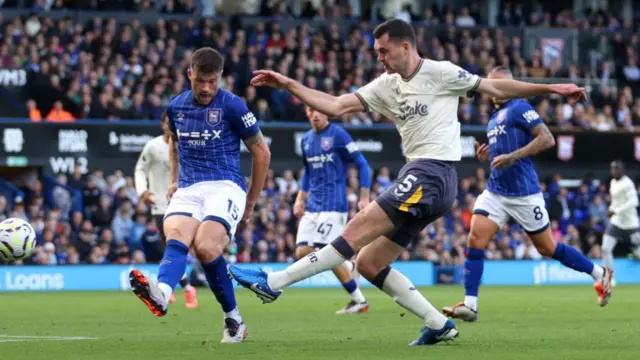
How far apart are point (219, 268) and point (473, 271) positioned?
166 inches

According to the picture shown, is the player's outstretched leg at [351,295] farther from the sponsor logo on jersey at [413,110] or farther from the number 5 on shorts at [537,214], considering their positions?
the sponsor logo on jersey at [413,110]

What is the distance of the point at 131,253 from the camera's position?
26.6 m

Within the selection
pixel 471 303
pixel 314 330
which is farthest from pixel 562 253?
pixel 314 330

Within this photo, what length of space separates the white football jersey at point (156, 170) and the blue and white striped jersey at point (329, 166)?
1.84m

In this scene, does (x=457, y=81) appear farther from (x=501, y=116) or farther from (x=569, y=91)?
(x=501, y=116)

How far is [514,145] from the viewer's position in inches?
556

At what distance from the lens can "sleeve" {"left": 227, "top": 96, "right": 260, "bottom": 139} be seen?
10.5 m

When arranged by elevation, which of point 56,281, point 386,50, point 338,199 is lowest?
point 56,281

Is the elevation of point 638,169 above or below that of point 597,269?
below

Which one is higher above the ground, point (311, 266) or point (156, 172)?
point (311, 266)

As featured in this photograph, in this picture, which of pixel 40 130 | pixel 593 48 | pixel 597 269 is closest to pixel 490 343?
pixel 597 269

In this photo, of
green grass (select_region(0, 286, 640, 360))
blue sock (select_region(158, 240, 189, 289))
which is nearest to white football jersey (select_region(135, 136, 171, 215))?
green grass (select_region(0, 286, 640, 360))

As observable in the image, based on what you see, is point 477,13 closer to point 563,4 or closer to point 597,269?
point 563,4

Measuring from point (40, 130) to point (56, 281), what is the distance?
12.4ft
